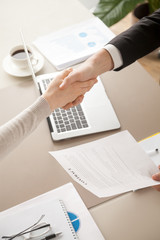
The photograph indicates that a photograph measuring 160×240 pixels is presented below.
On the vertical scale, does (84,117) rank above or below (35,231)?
above

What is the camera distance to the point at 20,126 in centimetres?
95

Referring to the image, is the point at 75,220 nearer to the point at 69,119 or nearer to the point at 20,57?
the point at 69,119

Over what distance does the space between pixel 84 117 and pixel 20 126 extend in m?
0.26

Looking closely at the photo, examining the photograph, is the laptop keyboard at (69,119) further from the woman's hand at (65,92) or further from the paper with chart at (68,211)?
the paper with chart at (68,211)

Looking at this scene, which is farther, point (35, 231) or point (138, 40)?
point (138, 40)

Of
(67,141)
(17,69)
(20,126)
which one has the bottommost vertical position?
(67,141)

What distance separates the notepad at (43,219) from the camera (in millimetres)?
832

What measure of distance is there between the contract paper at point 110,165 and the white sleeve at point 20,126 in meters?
0.11

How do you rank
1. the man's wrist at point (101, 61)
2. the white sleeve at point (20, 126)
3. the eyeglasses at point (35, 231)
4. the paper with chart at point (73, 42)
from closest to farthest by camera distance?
the eyeglasses at point (35, 231), the white sleeve at point (20, 126), the man's wrist at point (101, 61), the paper with chart at point (73, 42)

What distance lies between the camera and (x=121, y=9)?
6.57 ft

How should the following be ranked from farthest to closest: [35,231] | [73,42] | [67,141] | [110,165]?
[73,42], [67,141], [110,165], [35,231]

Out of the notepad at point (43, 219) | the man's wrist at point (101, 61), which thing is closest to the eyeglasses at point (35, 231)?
the notepad at point (43, 219)

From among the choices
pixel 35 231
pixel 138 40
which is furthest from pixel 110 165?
pixel 138 40

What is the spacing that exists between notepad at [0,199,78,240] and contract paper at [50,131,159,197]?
0.10 m
